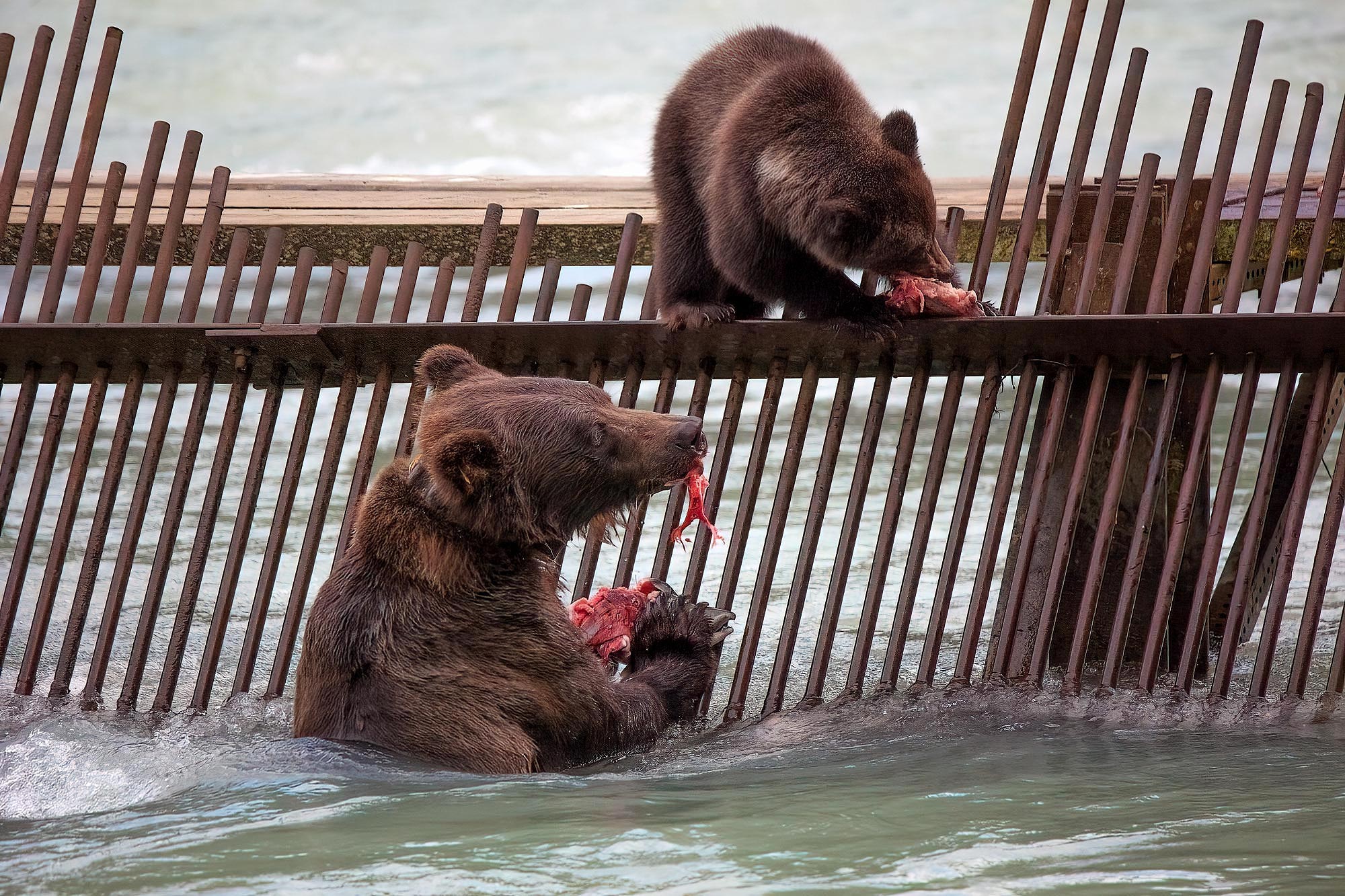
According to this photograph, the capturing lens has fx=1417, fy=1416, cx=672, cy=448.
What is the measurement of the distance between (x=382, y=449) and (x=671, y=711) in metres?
5.74

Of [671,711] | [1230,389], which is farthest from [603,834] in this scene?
[1230,389]

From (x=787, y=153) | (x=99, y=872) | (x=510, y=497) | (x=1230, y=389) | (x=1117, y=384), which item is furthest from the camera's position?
(x=1230, y=389)

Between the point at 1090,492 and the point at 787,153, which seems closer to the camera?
the point at 787,153

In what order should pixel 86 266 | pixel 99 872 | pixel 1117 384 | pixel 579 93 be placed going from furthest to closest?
1. pixel 579 93
2. pixel 86 266
3. pixel 1117 384
4. pixel 99 872

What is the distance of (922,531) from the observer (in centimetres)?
504

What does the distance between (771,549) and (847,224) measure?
1208 mm

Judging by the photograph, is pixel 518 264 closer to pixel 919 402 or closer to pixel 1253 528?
pixel 919 402

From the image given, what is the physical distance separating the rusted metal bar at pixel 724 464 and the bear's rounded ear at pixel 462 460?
116 centimetres

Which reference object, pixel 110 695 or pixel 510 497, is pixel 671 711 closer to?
pixel 510 497

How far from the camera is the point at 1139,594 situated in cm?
546

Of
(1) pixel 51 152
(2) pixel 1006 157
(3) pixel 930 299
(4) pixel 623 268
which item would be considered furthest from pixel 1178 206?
(1) pixel 51 152

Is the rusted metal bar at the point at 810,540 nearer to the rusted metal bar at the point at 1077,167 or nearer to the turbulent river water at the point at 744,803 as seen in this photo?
the turbulent river water at the point at 744,803

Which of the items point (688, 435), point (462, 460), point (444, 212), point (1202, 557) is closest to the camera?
point (462, 460)

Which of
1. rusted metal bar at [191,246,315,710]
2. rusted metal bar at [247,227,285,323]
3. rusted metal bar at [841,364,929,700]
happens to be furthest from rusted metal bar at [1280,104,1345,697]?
rusted metal bar at [247,227,285,323]
